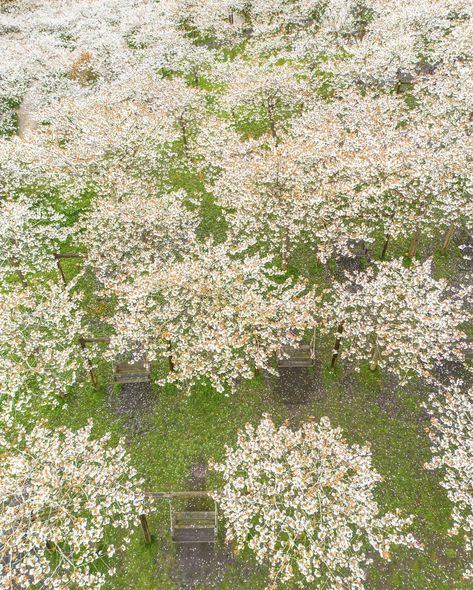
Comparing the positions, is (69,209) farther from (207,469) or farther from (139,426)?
(207,469)

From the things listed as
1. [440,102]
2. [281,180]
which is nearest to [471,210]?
[440,102]

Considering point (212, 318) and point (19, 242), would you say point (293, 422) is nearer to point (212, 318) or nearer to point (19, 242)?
point (212, 318)

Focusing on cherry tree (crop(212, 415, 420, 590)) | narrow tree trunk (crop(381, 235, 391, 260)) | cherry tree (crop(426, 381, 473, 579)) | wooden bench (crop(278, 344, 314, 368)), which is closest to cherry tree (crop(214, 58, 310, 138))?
narrow tree trunk (crop(381, 235, 391, 260))

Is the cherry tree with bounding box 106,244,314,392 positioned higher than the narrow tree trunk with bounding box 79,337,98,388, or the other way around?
the cherry tree with bounding box 106,244,314,392

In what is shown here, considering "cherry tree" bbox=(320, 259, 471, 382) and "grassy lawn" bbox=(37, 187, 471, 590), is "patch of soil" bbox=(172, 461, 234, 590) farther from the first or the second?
"cherry tree" bbox=(320, 259, 471, 382)

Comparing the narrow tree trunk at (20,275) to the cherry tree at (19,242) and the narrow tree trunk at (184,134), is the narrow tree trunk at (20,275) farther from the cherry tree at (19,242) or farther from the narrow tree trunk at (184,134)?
the narrow tree trunk at (184,134)
